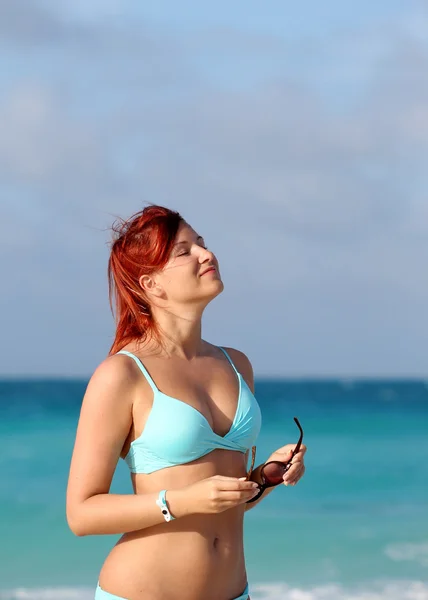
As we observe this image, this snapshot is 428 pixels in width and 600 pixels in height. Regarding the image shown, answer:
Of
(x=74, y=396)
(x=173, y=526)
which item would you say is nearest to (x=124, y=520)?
(x=173, y=526)

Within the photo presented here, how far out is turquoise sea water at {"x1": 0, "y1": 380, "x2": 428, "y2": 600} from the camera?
1006 centimetres

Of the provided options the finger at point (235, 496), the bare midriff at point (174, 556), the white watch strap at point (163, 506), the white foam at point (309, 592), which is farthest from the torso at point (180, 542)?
the white foam at point (309, 592)

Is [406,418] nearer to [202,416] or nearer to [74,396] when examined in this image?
[74,396]

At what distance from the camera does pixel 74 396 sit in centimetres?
3962

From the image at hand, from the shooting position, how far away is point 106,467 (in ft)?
10.3

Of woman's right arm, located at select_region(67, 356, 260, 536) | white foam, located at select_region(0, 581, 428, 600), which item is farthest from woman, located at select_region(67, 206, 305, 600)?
white foam, located at select_region(0, 581, 428, 600)

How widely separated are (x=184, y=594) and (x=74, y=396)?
121ft

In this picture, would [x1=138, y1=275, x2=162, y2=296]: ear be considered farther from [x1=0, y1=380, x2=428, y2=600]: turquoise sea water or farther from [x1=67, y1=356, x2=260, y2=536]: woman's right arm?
[x1=0, y1=380, x2=428, y2=600]: turquoise sea water

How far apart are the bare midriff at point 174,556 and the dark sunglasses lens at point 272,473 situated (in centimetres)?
15

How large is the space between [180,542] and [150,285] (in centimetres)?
84

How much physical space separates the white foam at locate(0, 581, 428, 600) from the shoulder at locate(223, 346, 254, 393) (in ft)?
20.4

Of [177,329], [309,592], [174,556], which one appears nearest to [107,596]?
[174,556]

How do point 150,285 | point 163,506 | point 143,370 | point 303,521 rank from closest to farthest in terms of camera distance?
point 163,506, point 143,370, point 150,285, point 303,521

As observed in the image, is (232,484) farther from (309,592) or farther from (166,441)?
(309,592)
